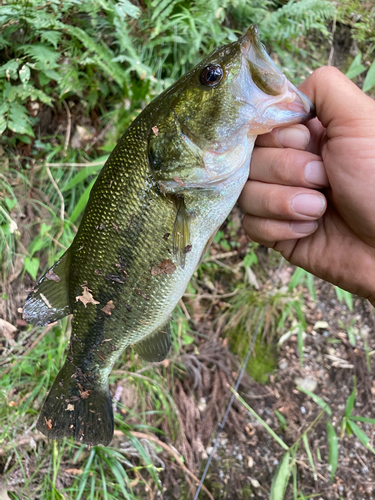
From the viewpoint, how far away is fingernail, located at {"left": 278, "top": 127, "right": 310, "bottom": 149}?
135 centimetres

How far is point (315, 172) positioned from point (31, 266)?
1.88m

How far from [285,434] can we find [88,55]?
3494 mm

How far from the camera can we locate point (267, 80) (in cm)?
111

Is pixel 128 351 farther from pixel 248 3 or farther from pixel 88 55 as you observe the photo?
pixel 248 3

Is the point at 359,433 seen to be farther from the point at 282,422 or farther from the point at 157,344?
the point at 157,344

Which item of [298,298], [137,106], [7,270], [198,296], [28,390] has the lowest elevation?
[298,298]

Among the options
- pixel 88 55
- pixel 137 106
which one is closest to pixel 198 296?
pixel 137 106

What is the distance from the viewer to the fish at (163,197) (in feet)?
3.82

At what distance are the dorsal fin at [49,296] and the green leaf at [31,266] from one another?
79cm

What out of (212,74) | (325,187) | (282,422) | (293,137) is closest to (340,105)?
(293,137)

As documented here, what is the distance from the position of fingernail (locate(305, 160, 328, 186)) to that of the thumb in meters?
0.12

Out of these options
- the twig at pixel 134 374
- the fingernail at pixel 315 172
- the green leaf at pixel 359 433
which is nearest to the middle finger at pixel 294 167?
the fingernail at pixel 315 172

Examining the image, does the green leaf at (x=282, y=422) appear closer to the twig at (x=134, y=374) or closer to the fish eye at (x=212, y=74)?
the twig at (x=134, y=374)

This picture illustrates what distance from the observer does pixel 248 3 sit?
2.86m
